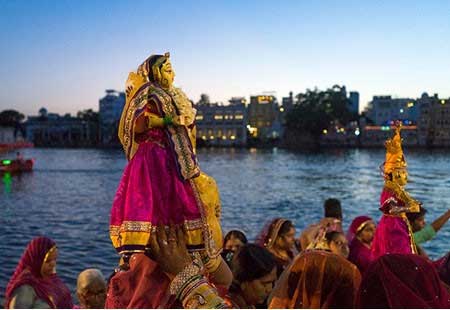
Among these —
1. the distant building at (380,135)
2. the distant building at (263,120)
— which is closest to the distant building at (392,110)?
the distant building at (380,135)

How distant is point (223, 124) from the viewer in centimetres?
12694

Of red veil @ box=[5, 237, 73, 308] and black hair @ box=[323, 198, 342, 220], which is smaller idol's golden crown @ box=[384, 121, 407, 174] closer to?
black hair @ box=[323, 198, 342, 220]

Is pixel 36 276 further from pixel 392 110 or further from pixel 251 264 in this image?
pixel 392 110

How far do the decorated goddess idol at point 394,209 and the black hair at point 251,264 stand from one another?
5.10 feet

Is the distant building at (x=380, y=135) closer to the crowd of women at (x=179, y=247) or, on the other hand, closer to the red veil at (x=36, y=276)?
the red veil at (x=36, y=276)

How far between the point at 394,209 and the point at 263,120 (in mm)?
128397

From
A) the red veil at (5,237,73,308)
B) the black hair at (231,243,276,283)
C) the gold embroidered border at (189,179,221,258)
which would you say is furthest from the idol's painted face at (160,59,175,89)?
the red veil at (5,237,73,308)

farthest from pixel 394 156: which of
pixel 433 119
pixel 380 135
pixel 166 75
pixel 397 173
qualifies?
pixel 380 135

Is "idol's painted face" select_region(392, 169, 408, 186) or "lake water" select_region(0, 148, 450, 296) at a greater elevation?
"idol's painted face" select_region(392, 169, 408, 186)

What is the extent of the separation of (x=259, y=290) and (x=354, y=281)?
3.87 feet

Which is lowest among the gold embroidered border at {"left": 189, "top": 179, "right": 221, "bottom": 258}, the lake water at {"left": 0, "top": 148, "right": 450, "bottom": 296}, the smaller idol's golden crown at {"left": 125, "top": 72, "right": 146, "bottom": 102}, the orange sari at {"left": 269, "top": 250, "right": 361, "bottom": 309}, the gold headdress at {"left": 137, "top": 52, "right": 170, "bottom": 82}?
the lake water at {"left": 0, "top": 148, "right": 450, "bottom": 296}

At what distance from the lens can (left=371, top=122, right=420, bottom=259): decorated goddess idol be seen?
185 inches

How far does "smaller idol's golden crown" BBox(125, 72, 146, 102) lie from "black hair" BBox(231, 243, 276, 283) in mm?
1432

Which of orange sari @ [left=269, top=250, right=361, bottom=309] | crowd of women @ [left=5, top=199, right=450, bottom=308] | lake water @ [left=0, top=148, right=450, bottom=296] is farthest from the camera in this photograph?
lake water @ [left=0, top=148, right=450, bottom=296]
